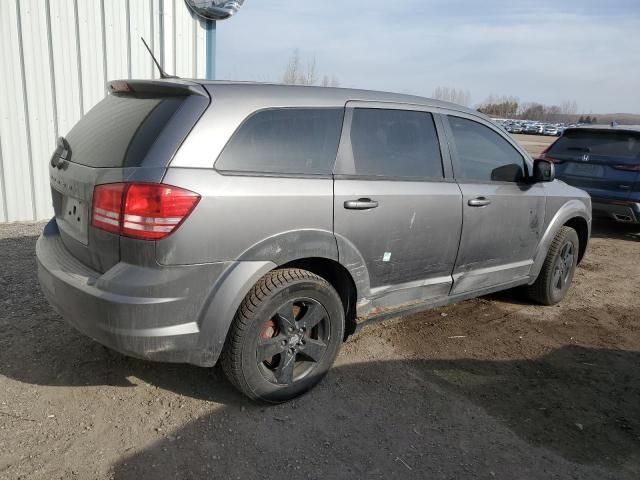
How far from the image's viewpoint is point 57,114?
6504 millimetres

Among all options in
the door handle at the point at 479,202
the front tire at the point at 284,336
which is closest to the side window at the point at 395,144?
the door handle at the point at 479,202

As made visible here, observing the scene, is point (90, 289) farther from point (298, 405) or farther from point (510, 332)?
point (510, 332)

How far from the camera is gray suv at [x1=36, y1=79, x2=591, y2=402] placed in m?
2.44

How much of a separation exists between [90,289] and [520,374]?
2.79 meters

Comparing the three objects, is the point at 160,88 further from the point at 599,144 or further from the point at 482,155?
the point at 599,144

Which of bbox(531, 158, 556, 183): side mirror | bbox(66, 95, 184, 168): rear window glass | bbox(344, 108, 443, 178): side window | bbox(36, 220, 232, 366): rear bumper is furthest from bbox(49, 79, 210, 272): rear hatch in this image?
bbox(531, 158, 556, 183): side mirror

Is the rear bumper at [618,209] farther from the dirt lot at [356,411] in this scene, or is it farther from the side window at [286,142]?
the side window at [286,142]

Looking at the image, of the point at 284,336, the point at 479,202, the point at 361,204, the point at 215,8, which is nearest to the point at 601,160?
the point at 479,202

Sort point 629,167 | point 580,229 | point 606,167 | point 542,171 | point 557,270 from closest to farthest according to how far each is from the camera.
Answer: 1. point 542,171
2. point 557,270
3. point 580,229
4. point 629,167
5. point 606,167

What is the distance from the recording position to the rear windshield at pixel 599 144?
7.20 metres

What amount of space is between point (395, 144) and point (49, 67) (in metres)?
5.06

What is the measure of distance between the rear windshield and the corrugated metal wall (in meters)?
6.09

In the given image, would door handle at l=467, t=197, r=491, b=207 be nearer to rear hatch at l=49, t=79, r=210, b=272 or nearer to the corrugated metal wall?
rear hatch at l=49, t=79, r=210, b=272

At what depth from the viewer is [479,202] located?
3.74 metres
